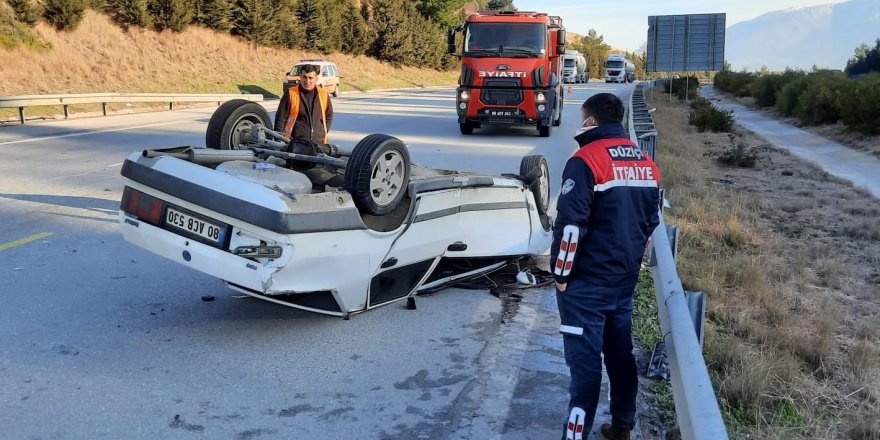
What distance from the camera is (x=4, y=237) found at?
7.13 metres

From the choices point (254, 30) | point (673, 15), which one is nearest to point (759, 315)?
point (673, 15)

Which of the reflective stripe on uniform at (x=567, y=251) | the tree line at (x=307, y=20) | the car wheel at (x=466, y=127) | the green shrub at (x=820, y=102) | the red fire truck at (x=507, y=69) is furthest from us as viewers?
the tree line at (x=307, y=20)

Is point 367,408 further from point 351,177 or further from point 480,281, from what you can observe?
point 480,281

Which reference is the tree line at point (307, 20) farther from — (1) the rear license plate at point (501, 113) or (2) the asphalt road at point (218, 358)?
(2) the asphalt road at point (218, 358)

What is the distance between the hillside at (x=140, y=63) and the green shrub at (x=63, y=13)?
0.36 m

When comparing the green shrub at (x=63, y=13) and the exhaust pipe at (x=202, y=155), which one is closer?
the exhaust pipe at (x=202, y=155)

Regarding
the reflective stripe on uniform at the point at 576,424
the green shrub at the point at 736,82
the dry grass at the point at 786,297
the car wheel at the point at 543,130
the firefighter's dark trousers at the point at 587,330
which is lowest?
the dry grass at the point at 786,297

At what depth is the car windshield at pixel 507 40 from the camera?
693 inches

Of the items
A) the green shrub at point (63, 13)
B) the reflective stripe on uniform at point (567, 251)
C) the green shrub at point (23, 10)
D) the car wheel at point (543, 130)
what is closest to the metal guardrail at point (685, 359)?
the reflective stripe on uniform at point (567, 251)

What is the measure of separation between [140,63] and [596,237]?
33.8m

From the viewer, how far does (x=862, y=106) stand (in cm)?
2262

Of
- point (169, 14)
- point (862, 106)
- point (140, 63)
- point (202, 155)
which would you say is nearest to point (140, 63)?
point (140, 63)

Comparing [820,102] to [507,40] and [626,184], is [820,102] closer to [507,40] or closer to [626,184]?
[507,40]

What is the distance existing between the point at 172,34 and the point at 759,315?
36.4 metres
